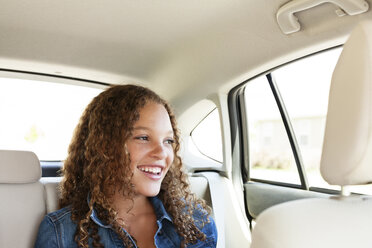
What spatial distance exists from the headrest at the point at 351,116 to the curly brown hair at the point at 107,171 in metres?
0.92

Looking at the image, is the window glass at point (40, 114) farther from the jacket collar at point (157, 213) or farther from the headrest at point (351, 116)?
the headrest at point (351, 116)

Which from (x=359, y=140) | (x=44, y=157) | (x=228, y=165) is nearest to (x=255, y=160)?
(x=228, y=165)

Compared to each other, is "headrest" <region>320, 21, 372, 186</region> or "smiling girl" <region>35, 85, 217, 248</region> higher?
"headrest" <region>320, 21, 372, 186</region>

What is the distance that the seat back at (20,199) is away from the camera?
5.89 feet

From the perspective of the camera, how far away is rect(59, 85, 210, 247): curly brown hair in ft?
5.67

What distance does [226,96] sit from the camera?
Answer: 280 cm

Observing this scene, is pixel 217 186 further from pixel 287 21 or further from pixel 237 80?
pixel 287 21

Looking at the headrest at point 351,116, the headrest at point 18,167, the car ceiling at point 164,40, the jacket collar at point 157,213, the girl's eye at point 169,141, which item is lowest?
the jacket collar at point 157,213

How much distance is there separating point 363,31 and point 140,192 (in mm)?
1088

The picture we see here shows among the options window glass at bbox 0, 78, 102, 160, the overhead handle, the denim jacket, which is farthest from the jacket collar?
window glass at bbox 0, 78, 102, 160

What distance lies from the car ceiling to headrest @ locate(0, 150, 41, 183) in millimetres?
740

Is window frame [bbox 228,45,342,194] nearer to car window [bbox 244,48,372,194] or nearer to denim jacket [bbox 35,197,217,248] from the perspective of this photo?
car window [bbox 244,48,372,194]

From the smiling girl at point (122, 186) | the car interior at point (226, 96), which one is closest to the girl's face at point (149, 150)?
the smiling girl at point (122, 186)

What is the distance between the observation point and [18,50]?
2.58m
